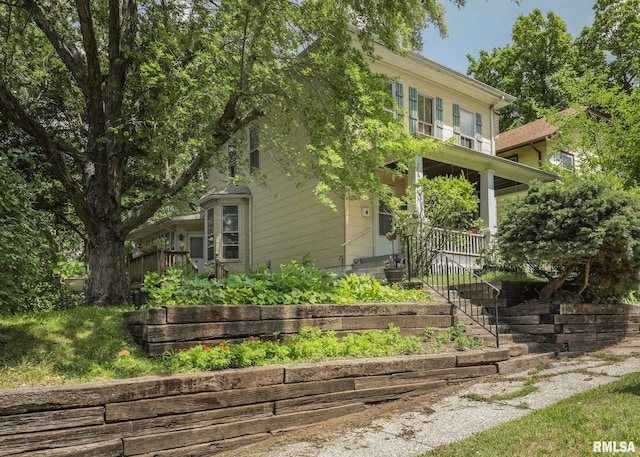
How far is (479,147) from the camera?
1692cm

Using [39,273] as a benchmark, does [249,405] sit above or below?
below

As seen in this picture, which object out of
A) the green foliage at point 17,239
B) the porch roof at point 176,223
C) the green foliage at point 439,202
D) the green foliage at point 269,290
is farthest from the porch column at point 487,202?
the green foliage at point 17,239

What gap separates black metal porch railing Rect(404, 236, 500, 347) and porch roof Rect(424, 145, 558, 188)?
113 inches

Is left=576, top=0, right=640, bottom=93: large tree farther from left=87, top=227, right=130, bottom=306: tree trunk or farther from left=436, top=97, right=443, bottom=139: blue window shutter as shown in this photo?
left=87, top=227, right=130, bottom=306: tree trunk

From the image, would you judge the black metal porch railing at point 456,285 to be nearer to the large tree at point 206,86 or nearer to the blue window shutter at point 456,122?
the large tree at point 206,86

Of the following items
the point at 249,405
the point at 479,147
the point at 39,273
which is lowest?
the point at 249,405

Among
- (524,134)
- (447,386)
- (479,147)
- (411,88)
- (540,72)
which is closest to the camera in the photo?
(447,386)

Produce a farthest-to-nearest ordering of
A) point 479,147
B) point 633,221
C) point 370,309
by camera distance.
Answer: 1. point 479,147
2. point 633,221
3. point 370,309

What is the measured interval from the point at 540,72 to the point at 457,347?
30.7m

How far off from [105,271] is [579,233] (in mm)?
7891

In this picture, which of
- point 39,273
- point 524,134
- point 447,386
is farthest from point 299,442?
point 524,134

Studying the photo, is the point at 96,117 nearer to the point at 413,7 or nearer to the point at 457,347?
the point at 413,7

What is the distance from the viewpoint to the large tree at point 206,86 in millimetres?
8047
